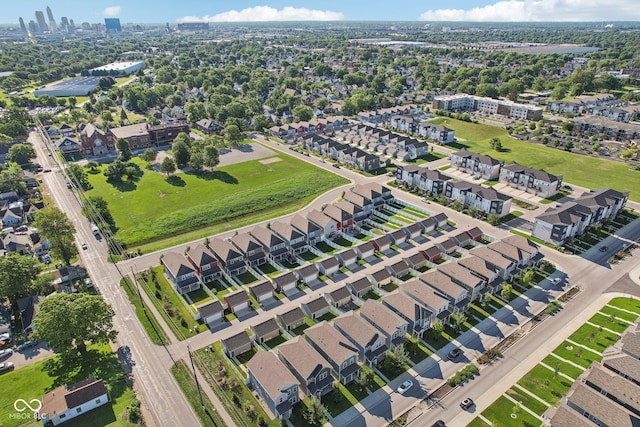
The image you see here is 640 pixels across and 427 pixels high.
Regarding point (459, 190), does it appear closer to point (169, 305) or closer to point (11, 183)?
point (169, 305)

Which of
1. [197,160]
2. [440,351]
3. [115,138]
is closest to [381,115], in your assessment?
[197,160]

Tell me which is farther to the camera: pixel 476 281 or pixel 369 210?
pixel 369 210

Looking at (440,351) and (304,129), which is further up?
(304,129)

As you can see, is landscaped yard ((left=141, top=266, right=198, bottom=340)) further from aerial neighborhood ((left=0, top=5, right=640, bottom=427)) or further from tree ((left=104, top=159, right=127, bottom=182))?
tree ((left=104, top=159, right=127, bottom=182))

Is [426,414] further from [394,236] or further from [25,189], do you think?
[25,189]

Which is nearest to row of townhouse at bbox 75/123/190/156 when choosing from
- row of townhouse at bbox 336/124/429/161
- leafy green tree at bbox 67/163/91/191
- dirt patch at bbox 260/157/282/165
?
leafy green tree at bbox 67/163/91/191

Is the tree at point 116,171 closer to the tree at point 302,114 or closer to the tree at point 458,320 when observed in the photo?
the tree at point 302,114

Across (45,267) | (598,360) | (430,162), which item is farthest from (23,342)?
(430,162)
